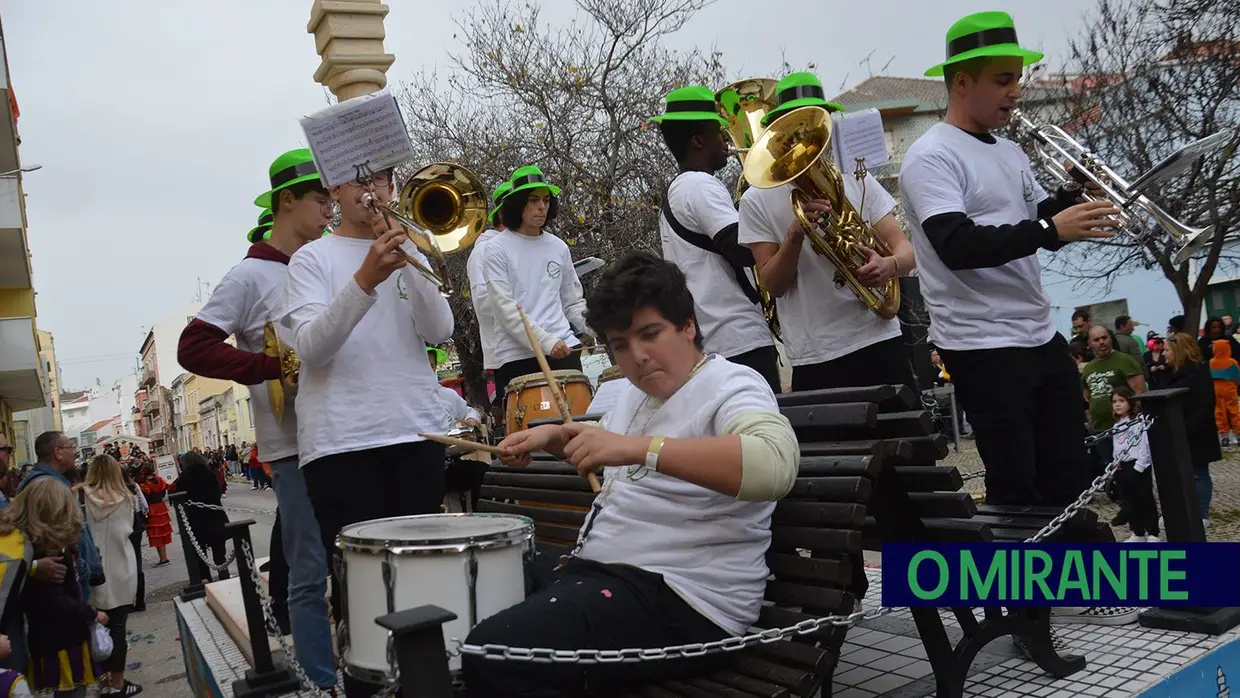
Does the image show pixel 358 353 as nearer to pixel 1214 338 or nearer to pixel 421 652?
pixel 421 652

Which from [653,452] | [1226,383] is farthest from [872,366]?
[1226,383]

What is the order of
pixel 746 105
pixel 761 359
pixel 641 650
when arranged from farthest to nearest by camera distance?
pixel 746 105, pixel 761 359, pixel 641 650

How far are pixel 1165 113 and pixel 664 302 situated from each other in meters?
18.0

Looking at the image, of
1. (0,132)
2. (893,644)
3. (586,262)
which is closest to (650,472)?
(893,644)

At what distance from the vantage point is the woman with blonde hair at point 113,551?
272 inches

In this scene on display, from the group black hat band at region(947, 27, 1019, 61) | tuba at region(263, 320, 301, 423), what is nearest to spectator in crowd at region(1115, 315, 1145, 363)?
black hat band at region(947, 27, 1019, 61)

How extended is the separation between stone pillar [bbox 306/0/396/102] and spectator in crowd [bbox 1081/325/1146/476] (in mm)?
8410

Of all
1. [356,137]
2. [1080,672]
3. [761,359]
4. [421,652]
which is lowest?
[1080,672]

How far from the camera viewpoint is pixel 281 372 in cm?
405

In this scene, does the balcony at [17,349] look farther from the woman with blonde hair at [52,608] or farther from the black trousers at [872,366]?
the black trousers at [872,366]

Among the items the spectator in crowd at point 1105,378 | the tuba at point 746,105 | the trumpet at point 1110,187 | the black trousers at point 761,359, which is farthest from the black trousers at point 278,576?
the spectator in crowd at point 1105,378

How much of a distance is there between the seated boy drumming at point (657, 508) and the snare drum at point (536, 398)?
2.44 metres

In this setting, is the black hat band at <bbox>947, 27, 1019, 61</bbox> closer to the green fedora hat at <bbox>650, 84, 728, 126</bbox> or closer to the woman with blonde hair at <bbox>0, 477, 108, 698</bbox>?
the green fedora hat at <bbox>650, 84, 728, 126</bbox>

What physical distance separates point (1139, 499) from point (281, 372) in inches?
245
